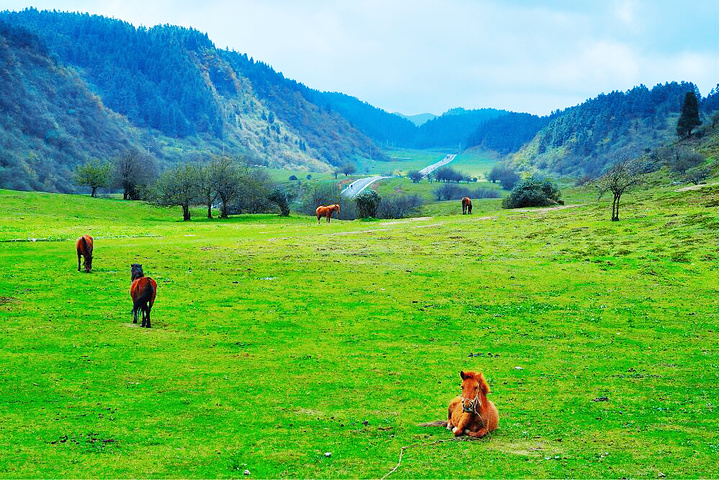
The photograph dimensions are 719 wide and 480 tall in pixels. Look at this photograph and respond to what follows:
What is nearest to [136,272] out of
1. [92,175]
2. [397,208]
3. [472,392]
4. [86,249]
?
[86,249]

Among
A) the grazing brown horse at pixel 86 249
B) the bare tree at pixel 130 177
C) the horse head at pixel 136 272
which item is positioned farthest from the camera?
the bare tree at pixel 130 177

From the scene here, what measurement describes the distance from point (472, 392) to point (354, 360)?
9.06m

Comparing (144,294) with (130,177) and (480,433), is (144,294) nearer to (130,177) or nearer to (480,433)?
(480,433)

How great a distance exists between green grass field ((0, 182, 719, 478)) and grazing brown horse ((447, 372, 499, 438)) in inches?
20.3

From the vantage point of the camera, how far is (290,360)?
21.6m

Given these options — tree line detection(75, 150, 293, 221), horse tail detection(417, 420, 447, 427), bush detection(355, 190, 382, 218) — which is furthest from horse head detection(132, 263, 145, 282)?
bush detection(355, 190, 382, 218)

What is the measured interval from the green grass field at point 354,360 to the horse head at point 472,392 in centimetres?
85

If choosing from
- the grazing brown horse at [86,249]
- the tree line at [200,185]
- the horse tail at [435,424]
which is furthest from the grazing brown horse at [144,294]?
the tree line at [200,185]

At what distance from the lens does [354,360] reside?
22.1m

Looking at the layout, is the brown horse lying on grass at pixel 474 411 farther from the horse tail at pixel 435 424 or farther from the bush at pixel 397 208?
the bush at pixel 397 208

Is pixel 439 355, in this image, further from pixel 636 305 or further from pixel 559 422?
pixel 636 305

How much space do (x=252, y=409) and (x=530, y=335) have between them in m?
15.5

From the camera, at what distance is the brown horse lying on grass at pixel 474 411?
13516mm

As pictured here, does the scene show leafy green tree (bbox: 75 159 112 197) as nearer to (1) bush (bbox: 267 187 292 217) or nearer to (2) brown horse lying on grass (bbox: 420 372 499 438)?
(1) bush (bbox: 267 187 292 217)
